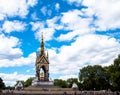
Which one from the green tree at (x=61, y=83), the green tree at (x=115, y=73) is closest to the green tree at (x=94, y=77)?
the green tree at (x=61, y=83)

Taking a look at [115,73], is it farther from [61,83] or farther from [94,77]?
[61,83]

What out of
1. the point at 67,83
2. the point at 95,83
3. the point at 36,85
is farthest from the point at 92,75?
the point at 36,85

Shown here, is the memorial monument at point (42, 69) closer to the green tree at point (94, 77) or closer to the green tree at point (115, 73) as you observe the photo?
the green tree at point (115, 73)

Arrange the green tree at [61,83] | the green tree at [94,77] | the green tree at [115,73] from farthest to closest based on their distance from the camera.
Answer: the green tree at [61,83] < the green tree at [94,77] < the green tree at [115,73]

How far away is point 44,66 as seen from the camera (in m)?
81.8

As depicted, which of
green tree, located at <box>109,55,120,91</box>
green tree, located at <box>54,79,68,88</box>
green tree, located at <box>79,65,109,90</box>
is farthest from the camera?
green tree, located at <box>54,79,68,88</box>

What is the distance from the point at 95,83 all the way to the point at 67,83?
23622 millimetres

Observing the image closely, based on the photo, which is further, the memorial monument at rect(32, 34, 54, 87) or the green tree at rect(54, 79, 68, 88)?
the green tree at rect(54, 79, 68, 88)

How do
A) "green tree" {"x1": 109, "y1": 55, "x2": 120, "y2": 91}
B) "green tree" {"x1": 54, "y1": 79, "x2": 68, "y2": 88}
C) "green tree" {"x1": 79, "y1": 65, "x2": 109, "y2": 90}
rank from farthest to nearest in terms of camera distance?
"green tree" {"x1": 54, "y1": 79, "x2": 68, "y2": 88}
"green tree" {"x1": 79, "y1": 65, "x2": 109, "y2": 90}
"green tree" {"x1": 109, "y1": 55, "x2": 120, "y2": 91}

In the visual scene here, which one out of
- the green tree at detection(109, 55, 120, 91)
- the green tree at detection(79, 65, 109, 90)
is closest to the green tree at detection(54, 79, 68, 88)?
the green tree at detection(79, 65, 109, 90)

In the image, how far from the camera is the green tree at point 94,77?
10194 cm

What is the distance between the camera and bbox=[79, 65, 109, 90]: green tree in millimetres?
101938

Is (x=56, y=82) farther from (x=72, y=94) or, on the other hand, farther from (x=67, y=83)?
(x=72, y=94)

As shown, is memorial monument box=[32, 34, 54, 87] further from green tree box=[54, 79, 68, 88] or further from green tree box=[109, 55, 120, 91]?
green tree box=[54, 79, 68, 88]
